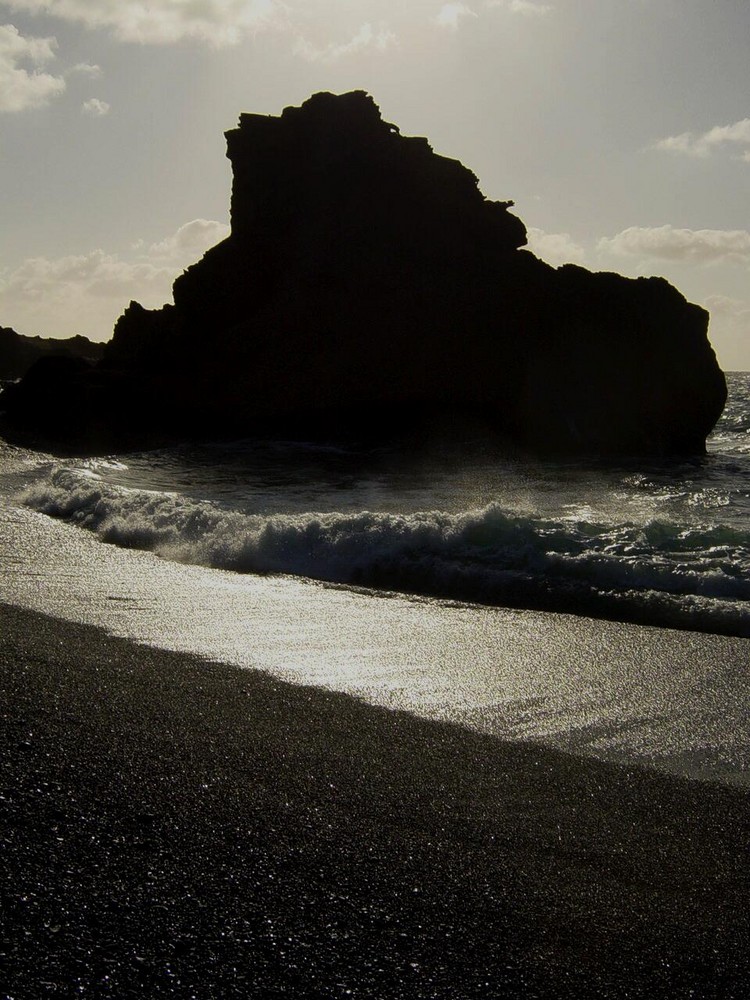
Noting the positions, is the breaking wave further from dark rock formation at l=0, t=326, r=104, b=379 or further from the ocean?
dark rock formation at l=0, t=326, r=104, b=379

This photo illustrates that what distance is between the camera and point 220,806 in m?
3.14

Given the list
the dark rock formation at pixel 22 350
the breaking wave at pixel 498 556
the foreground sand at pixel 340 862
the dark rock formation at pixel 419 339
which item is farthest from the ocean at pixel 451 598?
the dark rock formation at pixel 22 350

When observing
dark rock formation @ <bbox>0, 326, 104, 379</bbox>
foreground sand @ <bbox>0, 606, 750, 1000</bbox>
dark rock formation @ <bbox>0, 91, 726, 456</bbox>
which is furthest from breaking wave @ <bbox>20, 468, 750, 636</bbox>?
dark rock formation @ <bbox>0, 326, 104, 379</bbox>

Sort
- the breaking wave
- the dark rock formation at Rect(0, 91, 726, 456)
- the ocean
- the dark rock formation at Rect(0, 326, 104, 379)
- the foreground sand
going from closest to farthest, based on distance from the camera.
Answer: the foreground sand, the ocean, the breaking wave, the dark rock formation at Rect(0, 91, 726, 456), the dark rock formation at Rect(0, 326, 104, 379)

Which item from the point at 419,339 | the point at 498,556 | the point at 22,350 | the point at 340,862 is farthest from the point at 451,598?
the point at 22,350

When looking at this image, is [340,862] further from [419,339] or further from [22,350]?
[22,350]

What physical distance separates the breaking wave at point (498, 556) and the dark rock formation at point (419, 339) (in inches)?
703

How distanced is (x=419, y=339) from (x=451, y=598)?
21728mm

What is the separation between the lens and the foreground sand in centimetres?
232

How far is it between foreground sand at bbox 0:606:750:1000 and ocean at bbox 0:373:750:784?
646 mm

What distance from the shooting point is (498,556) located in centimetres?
876

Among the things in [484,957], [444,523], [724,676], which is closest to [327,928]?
[484,957]

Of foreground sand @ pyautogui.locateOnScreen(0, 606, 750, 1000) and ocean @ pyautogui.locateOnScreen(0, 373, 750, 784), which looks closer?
foreground sand @ pyautogui.locateOnScreen(0, 606, 750, 1000)

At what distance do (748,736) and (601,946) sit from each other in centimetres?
223
